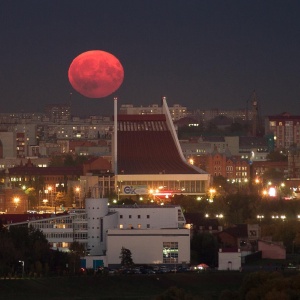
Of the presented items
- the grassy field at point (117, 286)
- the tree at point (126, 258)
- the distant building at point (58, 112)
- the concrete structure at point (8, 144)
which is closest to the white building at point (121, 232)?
the tree at point (126, 258)

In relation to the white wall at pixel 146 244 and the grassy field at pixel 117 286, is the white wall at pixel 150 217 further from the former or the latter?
the grassy field at pixel 117 286

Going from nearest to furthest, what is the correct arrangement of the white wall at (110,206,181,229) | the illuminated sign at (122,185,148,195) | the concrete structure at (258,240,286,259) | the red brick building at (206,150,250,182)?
the concrete structure at (258,240,286,259)
the white wall at (110,206,181,229)
the illuminated sign at (122,185,148,195)
the red brick building at (206,150,250,182)

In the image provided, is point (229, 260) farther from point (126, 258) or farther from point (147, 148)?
point (147, 148)

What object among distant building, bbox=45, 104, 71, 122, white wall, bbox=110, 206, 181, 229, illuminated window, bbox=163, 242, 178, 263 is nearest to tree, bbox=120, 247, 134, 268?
illuminated window, bbox=163, 242, 178, 263

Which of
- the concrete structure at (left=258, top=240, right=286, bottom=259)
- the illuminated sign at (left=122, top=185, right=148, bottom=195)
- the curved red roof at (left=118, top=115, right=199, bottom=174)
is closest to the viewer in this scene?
the concrete structure at (left=258, top=240, right=286, bottom=259)

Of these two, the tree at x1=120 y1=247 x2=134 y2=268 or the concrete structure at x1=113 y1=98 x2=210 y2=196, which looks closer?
the tree at x1=120 y1=247 x2=134 y2=268

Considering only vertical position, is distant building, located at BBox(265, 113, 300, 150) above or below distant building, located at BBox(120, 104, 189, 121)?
below

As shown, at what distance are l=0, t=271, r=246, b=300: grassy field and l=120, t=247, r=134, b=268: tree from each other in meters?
1.82

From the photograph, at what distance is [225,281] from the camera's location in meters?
33.7

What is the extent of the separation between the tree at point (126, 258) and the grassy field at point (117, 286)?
1815 mm

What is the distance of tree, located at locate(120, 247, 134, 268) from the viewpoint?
35812mm

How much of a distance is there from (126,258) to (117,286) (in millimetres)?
2835

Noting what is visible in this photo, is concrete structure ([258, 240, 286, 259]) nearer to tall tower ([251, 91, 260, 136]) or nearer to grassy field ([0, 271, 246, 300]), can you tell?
grassy field ([0, 271, 246, 300])

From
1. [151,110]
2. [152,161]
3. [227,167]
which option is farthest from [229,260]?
[151,110]
